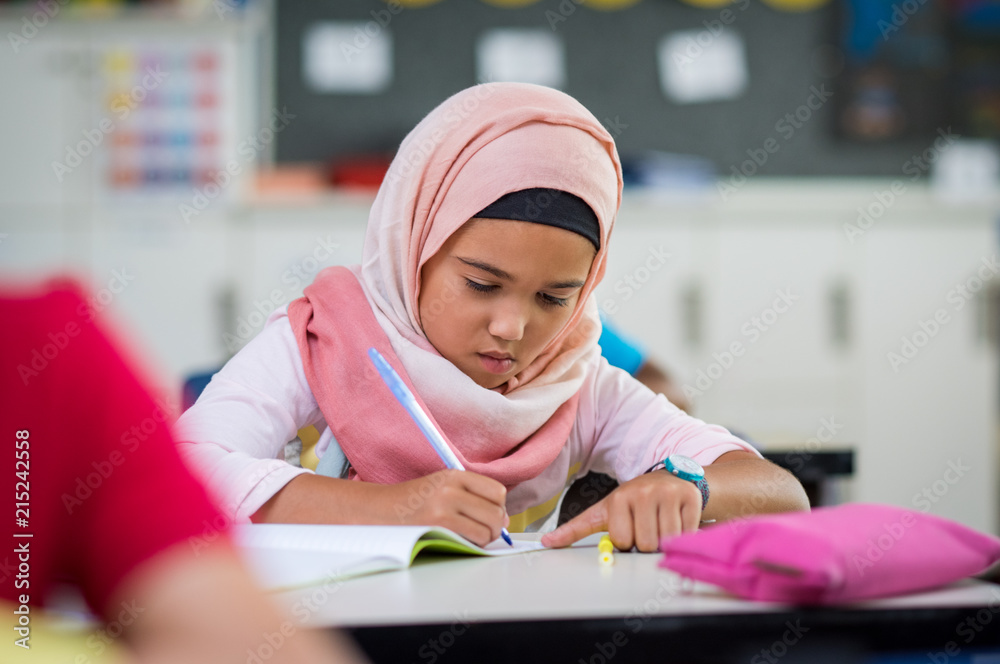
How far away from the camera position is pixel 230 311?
343 cm

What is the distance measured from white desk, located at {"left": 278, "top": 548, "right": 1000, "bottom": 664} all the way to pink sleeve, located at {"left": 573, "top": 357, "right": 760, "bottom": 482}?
49 centimetres

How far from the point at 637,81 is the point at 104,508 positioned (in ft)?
12.6

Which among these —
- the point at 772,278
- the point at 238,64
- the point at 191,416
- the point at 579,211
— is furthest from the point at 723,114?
the point at 191,416

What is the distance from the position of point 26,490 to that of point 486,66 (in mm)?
3790

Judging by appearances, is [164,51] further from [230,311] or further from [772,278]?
[772,278]

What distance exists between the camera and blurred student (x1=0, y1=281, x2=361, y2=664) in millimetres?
317

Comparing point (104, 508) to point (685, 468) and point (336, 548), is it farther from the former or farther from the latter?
point (685, 468)

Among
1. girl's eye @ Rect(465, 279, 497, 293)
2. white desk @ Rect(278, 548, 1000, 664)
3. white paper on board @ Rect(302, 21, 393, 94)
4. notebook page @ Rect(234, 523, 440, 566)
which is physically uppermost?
white paper on board @ Rect(302, 21, 393, 94)

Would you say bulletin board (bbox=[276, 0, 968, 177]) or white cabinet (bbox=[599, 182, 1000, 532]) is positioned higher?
bulletin board (bbox=[276, 0, 968, 177])

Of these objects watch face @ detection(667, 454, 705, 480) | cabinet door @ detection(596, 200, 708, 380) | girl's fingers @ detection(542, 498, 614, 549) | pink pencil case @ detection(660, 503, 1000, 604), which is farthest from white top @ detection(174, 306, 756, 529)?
cabinet door @ detection(596, 200, 708, 380)

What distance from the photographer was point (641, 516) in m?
0.94

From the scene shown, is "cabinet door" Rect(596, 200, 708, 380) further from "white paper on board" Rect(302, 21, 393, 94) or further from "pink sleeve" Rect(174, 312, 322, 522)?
"pink sleeve" Rect(174, 312, 322, 522)

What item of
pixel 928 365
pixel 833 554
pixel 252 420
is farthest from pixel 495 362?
pixel 928 365

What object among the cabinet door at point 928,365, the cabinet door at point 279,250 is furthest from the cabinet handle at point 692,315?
the cabinet door at point 279,250
